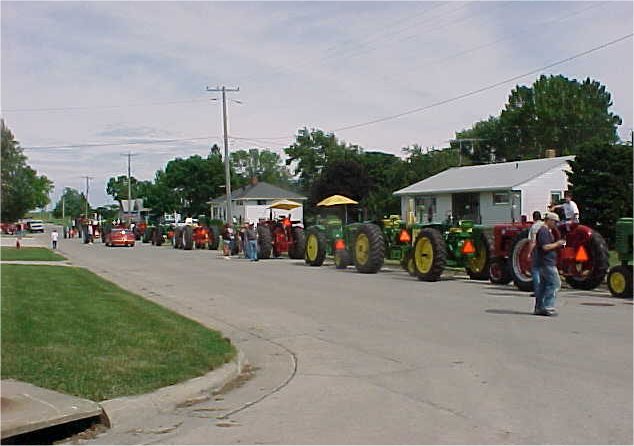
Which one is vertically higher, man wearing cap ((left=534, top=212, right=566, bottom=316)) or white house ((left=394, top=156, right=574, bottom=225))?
white house ((left=394, top=156, right=574, bottom=225))

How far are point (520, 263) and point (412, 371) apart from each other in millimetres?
9040

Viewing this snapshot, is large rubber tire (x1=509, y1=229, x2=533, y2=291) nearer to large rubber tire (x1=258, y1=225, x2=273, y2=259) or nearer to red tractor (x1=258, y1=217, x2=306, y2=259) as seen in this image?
red tractor (x1=258, y1=217, x2=306, y2=259)

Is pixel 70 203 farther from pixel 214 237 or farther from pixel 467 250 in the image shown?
pixel 467 250

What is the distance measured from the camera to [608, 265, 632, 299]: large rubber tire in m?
15.9

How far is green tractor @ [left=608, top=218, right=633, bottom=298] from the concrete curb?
30.2 ft

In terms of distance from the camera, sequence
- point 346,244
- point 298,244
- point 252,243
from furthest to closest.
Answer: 1. point 252,243
2. point 298,244
3. point 346,244

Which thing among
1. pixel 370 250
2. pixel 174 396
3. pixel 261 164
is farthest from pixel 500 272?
pixel 261 164

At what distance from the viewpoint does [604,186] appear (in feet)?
123

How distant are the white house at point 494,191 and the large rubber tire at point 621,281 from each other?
27.2 metres

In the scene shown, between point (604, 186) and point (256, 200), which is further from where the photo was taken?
point (256, 200)

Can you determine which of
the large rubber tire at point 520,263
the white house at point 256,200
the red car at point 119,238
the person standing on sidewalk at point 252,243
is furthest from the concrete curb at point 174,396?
the white house at point 256,200

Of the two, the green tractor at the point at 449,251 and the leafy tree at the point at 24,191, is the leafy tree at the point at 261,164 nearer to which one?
the leafy tree at the point at 24,191

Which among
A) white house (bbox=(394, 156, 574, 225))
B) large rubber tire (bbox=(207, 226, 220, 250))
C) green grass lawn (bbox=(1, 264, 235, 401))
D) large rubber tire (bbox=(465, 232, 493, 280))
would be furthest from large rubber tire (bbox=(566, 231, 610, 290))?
large rubber tire (bbox=(207, 226, 220, 250))

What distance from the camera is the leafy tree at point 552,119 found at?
77438mm
